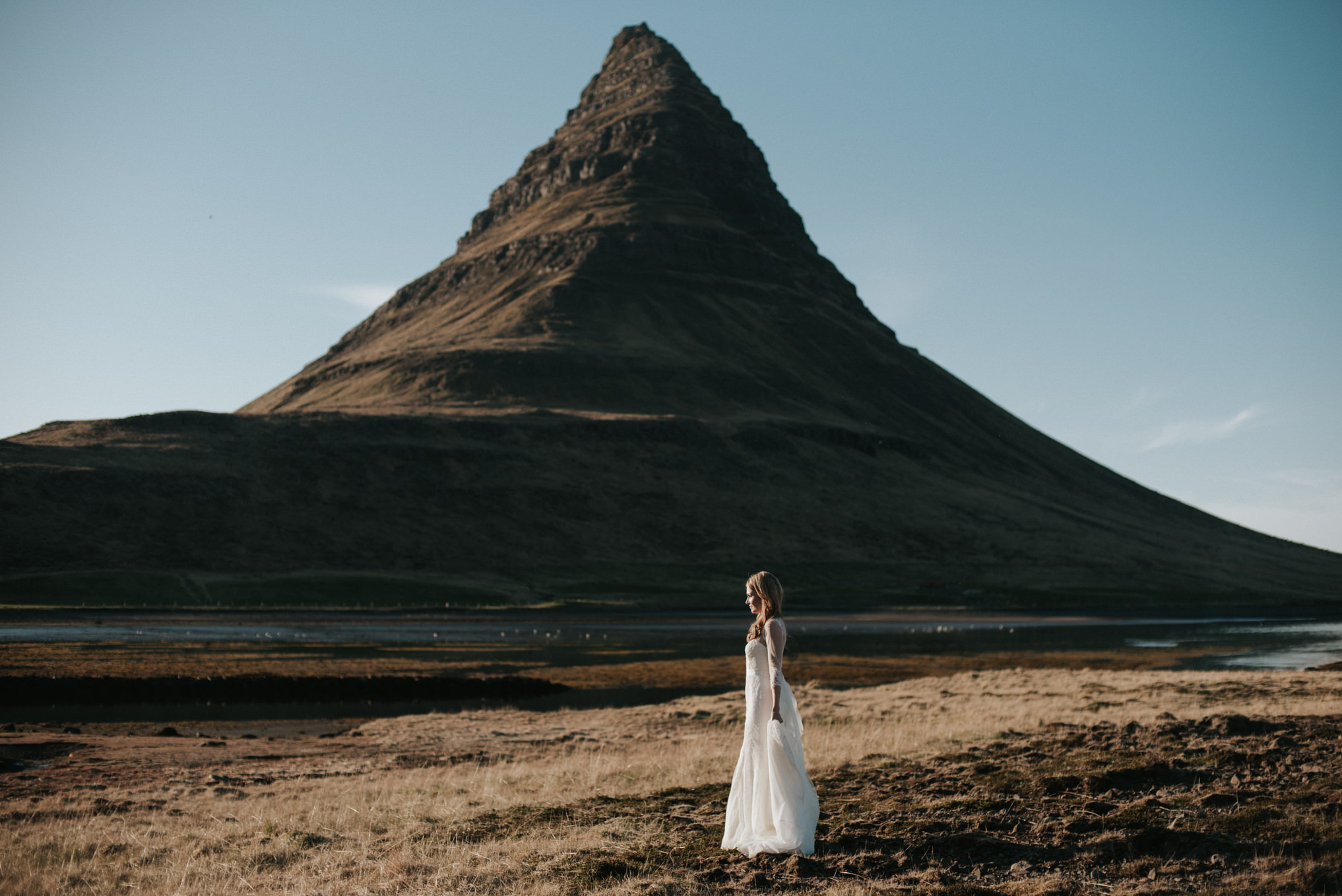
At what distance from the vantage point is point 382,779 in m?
17.0

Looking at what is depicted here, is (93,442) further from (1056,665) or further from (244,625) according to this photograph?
(1056,665)

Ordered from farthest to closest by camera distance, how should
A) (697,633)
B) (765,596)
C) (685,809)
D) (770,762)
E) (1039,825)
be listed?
(697,633) < (685,809) < (1039,825) < (770,762) < (765,596)

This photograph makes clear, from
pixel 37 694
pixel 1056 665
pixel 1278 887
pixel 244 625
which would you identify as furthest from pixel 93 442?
pixel 1278 887

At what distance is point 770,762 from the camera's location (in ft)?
31.7

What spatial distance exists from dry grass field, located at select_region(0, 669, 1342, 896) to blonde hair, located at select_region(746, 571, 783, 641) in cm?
229

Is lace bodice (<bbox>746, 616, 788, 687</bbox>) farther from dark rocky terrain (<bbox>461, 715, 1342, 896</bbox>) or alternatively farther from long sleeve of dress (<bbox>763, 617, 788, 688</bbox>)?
dark rocky terrain (<bbox>461, 715, 1342, 896</bbox>)

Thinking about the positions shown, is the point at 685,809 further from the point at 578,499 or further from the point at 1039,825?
the point at 578,499

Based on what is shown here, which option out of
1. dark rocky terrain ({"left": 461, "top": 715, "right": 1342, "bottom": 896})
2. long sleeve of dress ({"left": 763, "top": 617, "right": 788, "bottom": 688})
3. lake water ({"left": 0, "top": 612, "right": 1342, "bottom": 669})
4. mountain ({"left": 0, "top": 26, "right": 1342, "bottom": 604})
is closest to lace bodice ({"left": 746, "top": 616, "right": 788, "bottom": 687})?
long sleeve of dress ({"left": 763, "top": 617, "right": 788, "bottom": 688})

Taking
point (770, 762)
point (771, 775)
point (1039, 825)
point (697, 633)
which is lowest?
point (697, 633)

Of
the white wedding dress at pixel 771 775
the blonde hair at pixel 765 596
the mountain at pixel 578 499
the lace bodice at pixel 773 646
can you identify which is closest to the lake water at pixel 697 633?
the mountain at pixel 578 499

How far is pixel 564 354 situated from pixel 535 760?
158504 millimetres

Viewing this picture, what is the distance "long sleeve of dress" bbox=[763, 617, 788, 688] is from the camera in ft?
30.8

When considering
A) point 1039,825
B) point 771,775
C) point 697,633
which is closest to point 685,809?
point 771,775

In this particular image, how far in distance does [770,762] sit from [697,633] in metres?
48.3
